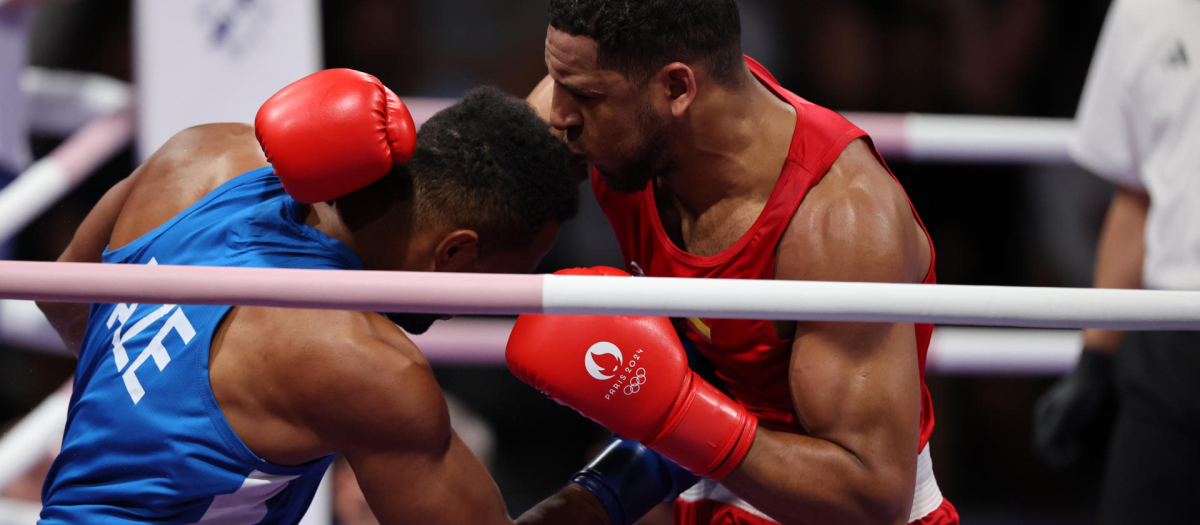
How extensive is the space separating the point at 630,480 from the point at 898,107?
7.70 ft

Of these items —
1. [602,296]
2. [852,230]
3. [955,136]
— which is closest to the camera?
[602,296]

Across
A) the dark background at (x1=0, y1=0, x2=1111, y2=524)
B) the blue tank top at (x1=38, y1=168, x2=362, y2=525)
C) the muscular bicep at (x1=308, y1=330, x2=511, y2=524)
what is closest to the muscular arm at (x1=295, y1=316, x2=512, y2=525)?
the muscular bicep at (x1=308, y1=330, x2=511, y2=524)

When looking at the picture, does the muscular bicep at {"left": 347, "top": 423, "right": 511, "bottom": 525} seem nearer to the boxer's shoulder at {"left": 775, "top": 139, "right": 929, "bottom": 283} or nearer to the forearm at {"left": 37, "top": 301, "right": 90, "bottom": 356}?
the boxer's shoulder at {"left": 775, "top": 139, "right": 929, "bottom": 283}

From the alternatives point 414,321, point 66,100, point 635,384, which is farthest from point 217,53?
point 635,384

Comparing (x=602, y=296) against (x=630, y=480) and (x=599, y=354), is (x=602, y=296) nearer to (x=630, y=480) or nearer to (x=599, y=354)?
(x=599, y=354)

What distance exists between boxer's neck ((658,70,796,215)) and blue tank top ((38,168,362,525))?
1.59ft

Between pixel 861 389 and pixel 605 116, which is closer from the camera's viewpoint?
pixel 861 389

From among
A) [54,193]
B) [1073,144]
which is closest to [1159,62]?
[1073,144]

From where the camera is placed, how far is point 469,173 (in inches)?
50.0

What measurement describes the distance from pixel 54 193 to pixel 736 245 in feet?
4.22

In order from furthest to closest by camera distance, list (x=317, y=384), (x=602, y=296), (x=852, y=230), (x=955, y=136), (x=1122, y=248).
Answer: (x=955, y=136), (x=1122, y=248), (x=852, y=230), (x=317, y=384), (x=602, y=296)

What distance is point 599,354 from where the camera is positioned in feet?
3.94

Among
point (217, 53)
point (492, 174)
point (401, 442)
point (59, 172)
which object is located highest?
point (492, 174)

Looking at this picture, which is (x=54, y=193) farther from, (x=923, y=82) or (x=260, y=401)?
(x=923, y=82)
